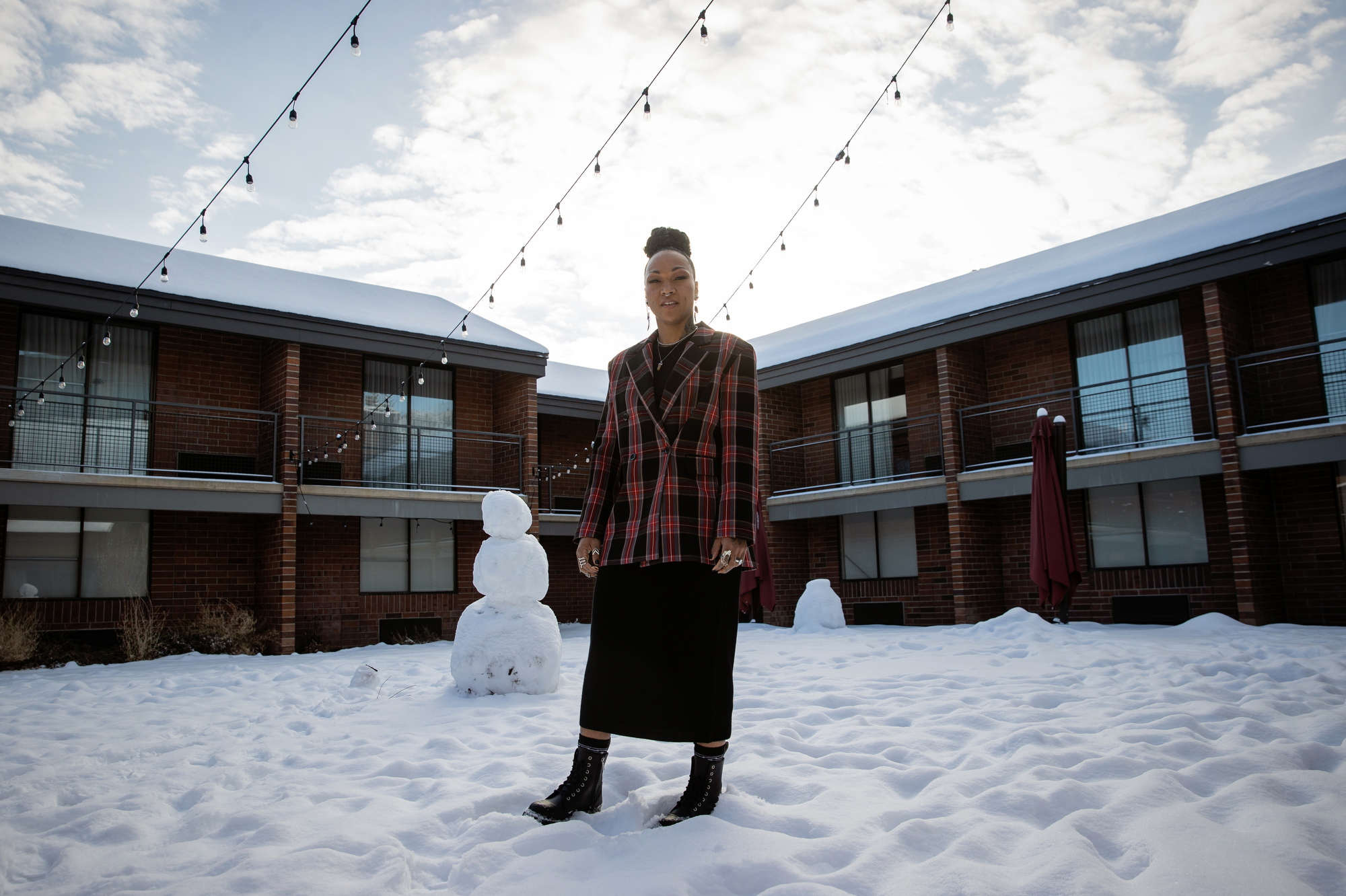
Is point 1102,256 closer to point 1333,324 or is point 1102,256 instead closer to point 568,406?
point 1333,324

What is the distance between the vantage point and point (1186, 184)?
10.6m

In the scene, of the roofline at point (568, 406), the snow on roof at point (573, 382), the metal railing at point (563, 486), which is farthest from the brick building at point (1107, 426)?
the metal railing at point (563, 486)

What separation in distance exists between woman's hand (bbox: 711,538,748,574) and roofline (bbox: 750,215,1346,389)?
9.51 meters

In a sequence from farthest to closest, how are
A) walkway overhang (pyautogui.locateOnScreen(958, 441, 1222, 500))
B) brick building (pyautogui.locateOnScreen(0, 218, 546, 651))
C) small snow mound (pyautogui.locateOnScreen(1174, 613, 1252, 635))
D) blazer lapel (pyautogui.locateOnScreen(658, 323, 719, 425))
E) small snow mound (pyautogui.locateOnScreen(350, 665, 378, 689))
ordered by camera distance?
brick building (pyautogui.locateOnScreen(0, 218, 546, 651))
walkway overhang (pyautogui.locateOnScreen(958, 441, 1222, 500))
small snow mound (pyautogui.locateOnScreen(1174, 613, 1252, 635))
small snow mound (pyautogui.locateOnScreen(350, 665, 378, 689))
blazer lapel (pyautogui.locateOnScreen(658, 323, 719, 425))

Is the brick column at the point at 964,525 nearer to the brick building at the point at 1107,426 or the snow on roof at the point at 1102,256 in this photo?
the brick building at the point at 1107,426

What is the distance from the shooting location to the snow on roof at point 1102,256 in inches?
370

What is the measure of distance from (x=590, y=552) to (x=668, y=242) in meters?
1.03

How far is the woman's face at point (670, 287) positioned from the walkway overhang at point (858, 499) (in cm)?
983

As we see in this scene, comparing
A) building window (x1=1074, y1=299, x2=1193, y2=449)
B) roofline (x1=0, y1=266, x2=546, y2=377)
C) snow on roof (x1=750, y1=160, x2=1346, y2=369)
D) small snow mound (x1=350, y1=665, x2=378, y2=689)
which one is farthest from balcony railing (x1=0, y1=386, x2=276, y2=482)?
building window (x1=1074, y1=299, x2=1193, y2=449)

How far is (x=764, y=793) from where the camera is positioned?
244cm

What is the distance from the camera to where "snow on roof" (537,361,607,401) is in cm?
1445

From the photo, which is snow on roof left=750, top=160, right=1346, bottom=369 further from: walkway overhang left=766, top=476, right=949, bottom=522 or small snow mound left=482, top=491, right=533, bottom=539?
small snow mound left=482, top=491, right=533, bottom=539

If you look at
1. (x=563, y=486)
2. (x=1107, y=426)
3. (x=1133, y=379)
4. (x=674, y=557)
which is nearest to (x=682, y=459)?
(x=674, y=557)

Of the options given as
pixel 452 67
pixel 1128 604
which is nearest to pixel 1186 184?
pixel 1128 604
